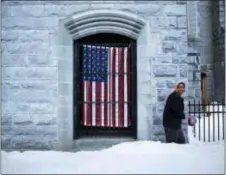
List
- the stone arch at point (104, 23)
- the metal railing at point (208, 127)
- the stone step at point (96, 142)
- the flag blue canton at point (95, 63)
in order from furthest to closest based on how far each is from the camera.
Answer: the metal railing at point (208, 127), the flag blue canton at point (95, 63), the stone step at point (96, 142), the stone arch at point (104, 23)

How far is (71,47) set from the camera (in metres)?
6.96

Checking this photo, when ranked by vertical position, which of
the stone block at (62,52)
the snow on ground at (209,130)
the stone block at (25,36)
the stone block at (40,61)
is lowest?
the snow on ground at (209,130)

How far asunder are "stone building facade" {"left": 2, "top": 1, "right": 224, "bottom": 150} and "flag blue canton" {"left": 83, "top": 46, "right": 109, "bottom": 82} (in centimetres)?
38

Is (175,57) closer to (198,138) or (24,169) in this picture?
(198,138)

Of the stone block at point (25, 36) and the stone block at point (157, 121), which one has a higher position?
the stone block at point (25, 36)

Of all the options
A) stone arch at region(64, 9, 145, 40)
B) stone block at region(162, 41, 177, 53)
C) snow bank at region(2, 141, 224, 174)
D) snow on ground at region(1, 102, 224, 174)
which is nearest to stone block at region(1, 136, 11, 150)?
snow on ground at region(1, 102, 224, 174)

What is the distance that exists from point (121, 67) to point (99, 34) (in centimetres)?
87

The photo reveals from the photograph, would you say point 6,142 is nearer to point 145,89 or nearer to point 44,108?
point 44,108

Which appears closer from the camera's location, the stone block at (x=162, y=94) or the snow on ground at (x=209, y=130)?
the stone block at (x=162, y=94)

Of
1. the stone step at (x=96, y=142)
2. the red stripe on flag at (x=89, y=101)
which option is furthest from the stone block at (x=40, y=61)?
the stone step at (x=96, y=142)

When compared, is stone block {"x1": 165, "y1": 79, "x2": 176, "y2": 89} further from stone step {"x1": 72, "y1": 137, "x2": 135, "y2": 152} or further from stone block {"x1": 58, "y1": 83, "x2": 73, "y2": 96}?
stone block {"x1": 58, "y1": 83, "x2": 73, "y2": 96}

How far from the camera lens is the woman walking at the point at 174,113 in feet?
20.9

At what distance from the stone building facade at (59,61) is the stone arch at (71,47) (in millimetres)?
20

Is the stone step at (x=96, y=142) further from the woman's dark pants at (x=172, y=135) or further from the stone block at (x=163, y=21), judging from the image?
the stone block at (x=163, y=21)
